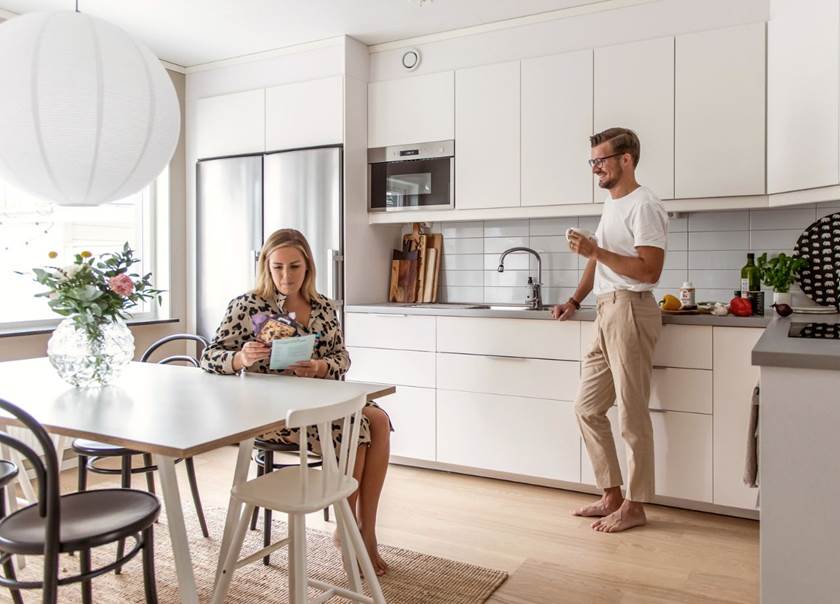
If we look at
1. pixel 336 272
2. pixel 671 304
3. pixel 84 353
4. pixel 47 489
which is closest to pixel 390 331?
pixel 336 272

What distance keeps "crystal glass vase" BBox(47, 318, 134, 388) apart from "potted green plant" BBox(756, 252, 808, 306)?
2.73m

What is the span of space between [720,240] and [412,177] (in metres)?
1.66

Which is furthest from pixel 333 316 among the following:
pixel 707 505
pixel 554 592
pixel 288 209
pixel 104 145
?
pixel 707 505

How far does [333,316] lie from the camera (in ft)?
9.07

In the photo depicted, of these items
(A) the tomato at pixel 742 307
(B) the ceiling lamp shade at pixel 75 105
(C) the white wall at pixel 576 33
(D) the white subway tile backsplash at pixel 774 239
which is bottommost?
(A) the tomato at pixel 742 307

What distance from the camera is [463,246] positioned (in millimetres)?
4266

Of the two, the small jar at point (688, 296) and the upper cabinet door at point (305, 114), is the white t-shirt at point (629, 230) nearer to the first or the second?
the small jar at point (688, 296)

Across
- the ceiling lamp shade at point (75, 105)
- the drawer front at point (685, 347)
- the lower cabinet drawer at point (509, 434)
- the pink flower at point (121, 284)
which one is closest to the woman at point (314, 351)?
the pink flower at point (121, 284)

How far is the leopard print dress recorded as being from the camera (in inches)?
99.2

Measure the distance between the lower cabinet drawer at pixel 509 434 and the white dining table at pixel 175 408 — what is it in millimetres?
1359

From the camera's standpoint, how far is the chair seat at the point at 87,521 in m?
1.73

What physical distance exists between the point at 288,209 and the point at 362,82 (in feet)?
2.82

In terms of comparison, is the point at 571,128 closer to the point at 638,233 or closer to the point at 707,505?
the point at 638,233

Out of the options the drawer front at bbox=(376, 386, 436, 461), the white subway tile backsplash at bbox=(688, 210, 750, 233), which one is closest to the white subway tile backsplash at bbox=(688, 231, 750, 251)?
the white subway tile backsplash at bbox=(688, 210, 750, 233)
